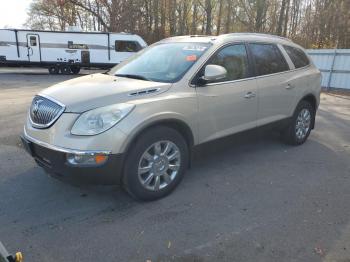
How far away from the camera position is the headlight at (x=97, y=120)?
3324 millimetres

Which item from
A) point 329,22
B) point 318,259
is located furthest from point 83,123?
point 329,22

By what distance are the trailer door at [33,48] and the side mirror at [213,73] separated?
20496 millimetres

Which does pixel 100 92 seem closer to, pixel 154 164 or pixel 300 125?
pixel 154 164

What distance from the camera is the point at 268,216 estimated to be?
142 inches

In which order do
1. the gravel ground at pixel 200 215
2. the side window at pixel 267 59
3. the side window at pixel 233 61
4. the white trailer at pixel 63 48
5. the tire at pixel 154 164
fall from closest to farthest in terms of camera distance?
the gravel ground at pixel 200 215 < the tire at pixel 154 164 < the side window at pixel 233 61 < the side window at pixel 267 59 < the white trailer at pixel 63 48

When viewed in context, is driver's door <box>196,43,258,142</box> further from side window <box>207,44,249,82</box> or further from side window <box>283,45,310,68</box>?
side window <box>283,45,310,68</box>

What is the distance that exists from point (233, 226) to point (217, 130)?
138 cm

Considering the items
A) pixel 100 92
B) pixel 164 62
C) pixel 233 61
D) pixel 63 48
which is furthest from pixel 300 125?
pixel 63 48

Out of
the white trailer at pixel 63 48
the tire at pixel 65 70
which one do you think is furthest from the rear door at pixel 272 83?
the tire at pixel 65 70

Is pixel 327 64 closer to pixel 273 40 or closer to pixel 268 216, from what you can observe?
pixel 273 40

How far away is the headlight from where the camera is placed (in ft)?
10.9

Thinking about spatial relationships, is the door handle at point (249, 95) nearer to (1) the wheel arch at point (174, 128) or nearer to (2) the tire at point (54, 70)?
(1) the wheel arch at point (174, 128)

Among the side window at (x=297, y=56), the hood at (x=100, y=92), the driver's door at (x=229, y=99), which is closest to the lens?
the hood at (x=100, y=92)

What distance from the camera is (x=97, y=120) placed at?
11.0ft
